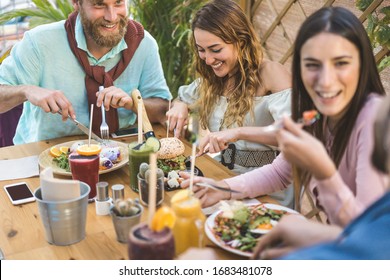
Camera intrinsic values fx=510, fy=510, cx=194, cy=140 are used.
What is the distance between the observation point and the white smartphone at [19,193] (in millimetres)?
1414

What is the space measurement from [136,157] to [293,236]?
26.1 inches

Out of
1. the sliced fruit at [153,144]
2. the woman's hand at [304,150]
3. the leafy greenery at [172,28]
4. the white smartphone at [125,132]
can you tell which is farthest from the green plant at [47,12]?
the woman's hand at [304,150]

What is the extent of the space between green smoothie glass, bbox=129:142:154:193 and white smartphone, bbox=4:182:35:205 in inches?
11.2

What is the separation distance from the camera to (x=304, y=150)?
883 mm

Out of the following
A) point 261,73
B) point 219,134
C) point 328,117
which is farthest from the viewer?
point 261,73

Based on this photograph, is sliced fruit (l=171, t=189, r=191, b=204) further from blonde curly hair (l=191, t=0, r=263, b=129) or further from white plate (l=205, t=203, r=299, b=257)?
blonde curly hair (l=191, t=0, r=263, b=129)

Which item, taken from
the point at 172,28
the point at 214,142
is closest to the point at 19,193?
the point at 214,142

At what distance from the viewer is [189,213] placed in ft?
3.38

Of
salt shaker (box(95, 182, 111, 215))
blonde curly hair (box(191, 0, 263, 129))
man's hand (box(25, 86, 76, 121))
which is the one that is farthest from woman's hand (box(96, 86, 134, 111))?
salt shaker (box(95, 182, 111, 215))

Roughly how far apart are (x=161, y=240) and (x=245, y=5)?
2568 millimetres

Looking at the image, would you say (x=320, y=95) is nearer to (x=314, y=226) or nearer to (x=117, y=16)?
(x=314, y=226)

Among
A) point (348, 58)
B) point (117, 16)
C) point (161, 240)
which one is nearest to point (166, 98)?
point (117, 16)

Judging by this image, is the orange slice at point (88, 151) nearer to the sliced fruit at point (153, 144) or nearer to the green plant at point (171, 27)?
the sliced fruit at point (153, 144)

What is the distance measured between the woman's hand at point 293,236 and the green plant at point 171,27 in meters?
2.32
